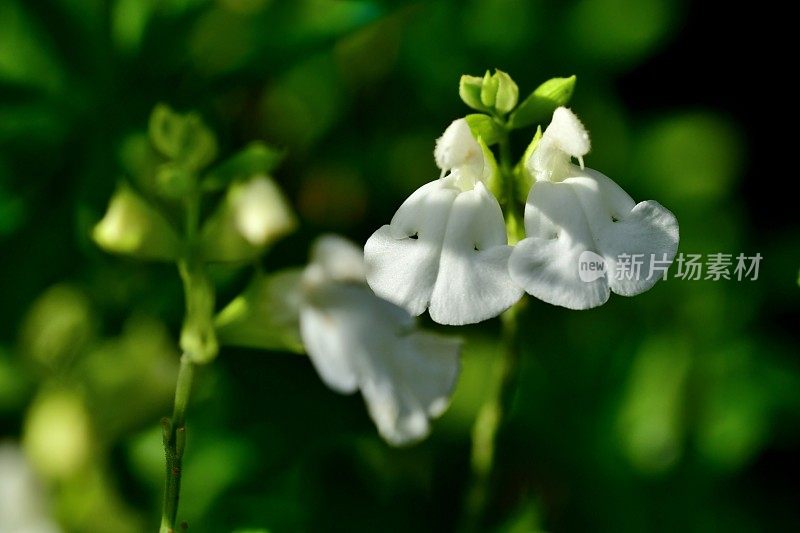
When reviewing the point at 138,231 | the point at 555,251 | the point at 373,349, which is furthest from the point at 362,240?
the point at 555,251

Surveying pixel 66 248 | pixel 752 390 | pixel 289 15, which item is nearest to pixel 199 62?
pixel 289 15

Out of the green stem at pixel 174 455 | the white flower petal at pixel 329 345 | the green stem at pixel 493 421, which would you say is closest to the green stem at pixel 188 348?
the green stem at pixel 174 455

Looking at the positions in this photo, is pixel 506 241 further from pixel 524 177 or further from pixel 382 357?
pixel 382 357

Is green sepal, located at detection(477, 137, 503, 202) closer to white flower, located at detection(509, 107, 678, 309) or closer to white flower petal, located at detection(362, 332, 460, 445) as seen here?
white flower, located at detection(509, 107, 678, 309)

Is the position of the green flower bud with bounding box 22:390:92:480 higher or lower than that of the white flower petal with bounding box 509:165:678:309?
lower

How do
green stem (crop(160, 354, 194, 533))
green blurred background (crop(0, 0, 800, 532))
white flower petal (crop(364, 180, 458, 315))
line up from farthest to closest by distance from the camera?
green blurred background (crop(0, 0, 800, 532)) → white flower petal (crop(364, 180, 458, 315)) → green stem (crop(160, 354, 194, 533))

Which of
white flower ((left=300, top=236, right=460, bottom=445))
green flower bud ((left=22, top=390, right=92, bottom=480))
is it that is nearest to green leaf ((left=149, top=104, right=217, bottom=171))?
white flower ((left=300, top=236, right=460, bottom=445))

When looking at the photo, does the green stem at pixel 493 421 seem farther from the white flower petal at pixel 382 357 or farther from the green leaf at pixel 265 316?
the green leaf at pixel 265 316
